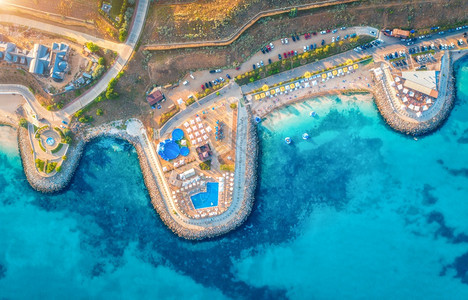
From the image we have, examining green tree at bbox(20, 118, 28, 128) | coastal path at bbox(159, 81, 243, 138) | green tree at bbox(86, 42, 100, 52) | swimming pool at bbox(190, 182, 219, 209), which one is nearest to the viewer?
green tree at bbox(86, 42, 100, 52)

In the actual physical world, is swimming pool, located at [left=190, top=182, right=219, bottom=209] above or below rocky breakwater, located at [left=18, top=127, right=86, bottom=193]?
below

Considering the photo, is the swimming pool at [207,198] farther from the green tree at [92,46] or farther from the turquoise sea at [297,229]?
the green tree at [92,46]

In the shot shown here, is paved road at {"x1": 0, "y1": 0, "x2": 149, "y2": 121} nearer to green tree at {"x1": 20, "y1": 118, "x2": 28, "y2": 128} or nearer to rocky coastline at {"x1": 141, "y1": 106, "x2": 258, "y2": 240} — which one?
green tree at {"x1": 20, "y1": 118, "x2": 28, "y2": 128}

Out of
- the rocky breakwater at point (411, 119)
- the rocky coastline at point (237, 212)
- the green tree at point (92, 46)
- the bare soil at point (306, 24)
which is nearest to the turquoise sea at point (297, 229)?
the rocky breakwater at point (411, 119)

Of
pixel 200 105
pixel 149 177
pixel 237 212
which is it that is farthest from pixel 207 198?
pixel 200 105

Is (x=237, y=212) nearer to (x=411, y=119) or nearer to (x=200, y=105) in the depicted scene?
(x=200, y=105)

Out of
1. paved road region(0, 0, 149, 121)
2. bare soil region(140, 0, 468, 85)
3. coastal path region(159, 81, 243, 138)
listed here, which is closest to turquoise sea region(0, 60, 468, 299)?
coastal path region(159, 81, 243, 138)
